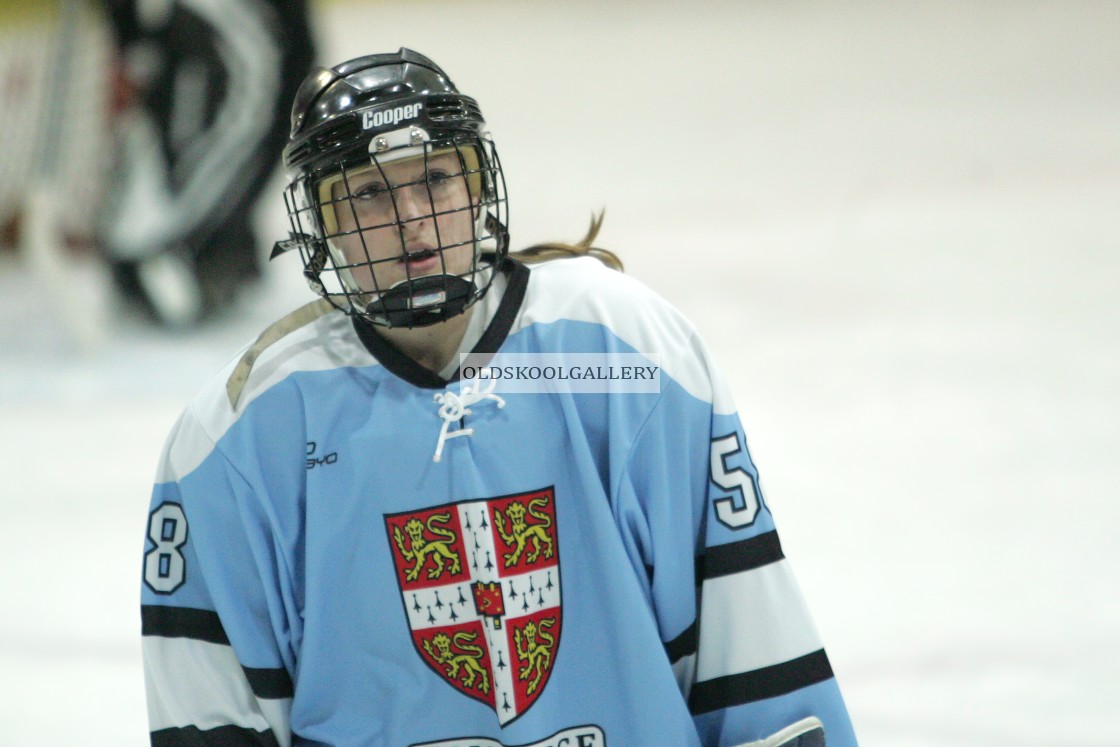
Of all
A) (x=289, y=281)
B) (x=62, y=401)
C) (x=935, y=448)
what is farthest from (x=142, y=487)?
(x=935, y=448)

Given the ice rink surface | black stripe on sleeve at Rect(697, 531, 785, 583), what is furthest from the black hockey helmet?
the ice rink surface

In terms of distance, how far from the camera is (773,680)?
109cm

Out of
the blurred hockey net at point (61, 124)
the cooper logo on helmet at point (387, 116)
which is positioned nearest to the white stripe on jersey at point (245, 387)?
the cooper logo on helmet at point (387, 116)

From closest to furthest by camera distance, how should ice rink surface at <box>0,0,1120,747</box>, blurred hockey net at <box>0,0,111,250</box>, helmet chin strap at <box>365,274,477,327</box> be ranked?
helmet chin strap at <box>365,274,477,327</box>, ice rink surface at <box>0,0,1120,747</box>, blurred hockey net at <box>0,0,111,250</box>

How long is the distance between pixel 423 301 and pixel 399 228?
0.07m

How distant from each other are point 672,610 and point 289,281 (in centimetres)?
291

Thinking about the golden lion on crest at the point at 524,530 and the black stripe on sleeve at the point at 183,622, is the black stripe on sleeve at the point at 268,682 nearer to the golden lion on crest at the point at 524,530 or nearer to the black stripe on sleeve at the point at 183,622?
the black stripe on sleeve at the point at 183,622

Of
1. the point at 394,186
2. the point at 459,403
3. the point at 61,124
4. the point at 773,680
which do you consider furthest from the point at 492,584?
the point at 61,124

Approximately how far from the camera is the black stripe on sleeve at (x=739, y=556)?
43.3 inches

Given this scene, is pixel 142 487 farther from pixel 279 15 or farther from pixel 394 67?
pixel 394 67

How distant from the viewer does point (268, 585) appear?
1143mm

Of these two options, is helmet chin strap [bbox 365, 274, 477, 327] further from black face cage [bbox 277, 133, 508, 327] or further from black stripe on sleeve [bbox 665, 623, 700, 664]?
black stripe on sleeve [bbox 665, 623, 700, 664]

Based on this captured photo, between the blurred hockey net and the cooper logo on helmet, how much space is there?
2.81 metres

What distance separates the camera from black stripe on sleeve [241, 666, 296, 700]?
3.81 feet
